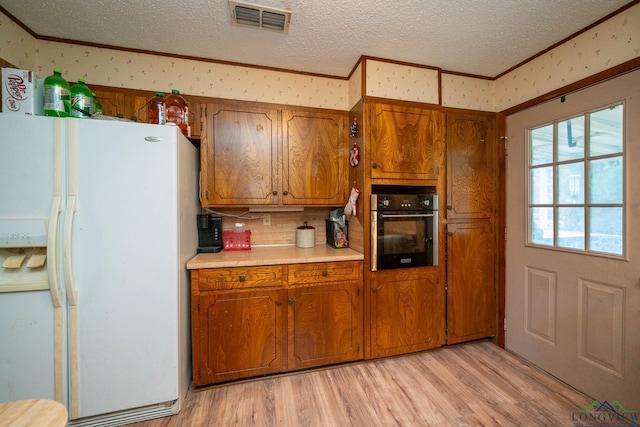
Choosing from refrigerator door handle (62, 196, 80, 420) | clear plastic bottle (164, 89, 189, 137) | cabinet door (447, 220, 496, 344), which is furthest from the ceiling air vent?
cabinet door (447, 220, 496, 344)

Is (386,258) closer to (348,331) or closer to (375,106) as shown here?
(348,331)

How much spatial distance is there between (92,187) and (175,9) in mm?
1159

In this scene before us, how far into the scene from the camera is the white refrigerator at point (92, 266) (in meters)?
1.20

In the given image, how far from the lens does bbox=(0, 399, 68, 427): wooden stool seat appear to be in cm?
69

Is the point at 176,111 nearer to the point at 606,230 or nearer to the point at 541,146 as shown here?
the point at 541,146

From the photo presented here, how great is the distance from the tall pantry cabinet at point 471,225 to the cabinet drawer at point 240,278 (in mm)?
1476

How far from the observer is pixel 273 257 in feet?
5.66

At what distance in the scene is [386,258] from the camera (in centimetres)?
187

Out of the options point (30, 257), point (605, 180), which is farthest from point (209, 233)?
point (605, 180)

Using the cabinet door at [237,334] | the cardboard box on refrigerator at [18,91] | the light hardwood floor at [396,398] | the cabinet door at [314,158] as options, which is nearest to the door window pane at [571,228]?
the light hardwood floor at [396,398]

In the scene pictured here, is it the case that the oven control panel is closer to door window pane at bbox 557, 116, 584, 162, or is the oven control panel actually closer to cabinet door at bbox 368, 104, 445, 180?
cabinet door at bbox 368, 104, 445, 180

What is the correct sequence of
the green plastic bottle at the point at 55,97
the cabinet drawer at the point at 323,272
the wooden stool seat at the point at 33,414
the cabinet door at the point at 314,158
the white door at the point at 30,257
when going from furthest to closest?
the cabinet door at the point at 314,158, the cabinet drawer at the point at 323,272, the green plastic bottle at the point at 55,97, the white door at the point at 30,257, the wooden stool seat at the point at 33,414

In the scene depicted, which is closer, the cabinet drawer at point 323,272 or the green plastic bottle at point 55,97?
the green plastic bottle at point 55,97

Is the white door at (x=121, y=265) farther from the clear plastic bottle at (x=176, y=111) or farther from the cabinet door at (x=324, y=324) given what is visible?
the cabinet door at (x=324, y=324)
